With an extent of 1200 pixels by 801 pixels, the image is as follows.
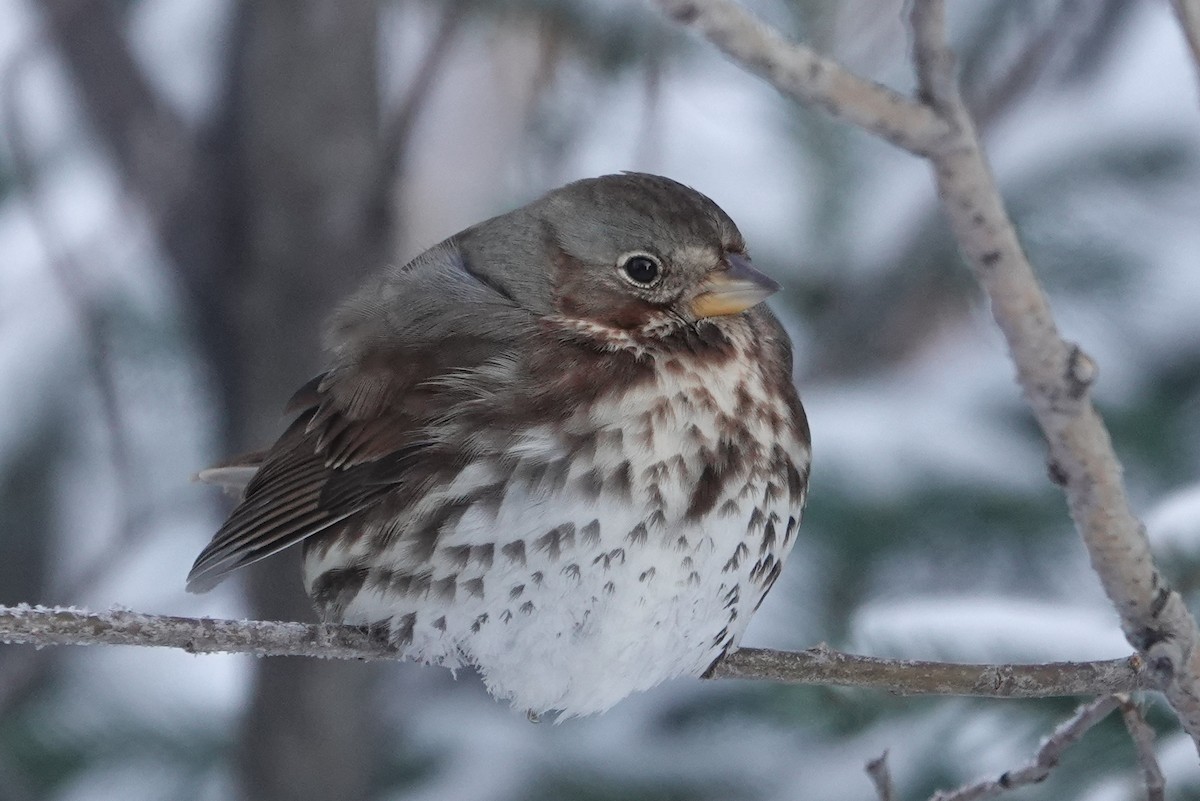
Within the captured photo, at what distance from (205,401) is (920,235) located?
1313 mm

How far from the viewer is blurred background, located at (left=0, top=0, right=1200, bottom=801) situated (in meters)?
2.22

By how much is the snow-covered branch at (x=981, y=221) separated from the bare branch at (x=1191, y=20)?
128mm

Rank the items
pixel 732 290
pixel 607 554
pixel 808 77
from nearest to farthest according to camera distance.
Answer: pixel 808 77, pixel 607 554, pixel 732 290

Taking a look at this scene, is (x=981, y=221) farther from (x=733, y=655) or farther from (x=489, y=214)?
(x=489, y=214)

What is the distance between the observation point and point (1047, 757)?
1306 mm

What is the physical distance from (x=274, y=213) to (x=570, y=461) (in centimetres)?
133

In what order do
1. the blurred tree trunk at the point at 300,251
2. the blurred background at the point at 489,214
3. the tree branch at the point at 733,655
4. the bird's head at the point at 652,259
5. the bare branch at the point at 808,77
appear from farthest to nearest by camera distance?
the blurred tree trunk at the point at 300,251
the blurred background at the point at 489,214
the bird's head at the point at 652,259
the tree branch at the point at 733,655
the bare branch at the point at 808,77

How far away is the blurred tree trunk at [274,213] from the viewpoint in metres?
2.56

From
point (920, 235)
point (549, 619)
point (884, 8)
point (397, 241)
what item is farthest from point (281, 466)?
point (884, 8)

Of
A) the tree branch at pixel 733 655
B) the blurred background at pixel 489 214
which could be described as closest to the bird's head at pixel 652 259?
the tree branch at pixel 733 655

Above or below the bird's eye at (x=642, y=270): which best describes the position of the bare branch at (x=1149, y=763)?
below

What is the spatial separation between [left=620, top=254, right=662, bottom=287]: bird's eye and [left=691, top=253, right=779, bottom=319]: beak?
5cm

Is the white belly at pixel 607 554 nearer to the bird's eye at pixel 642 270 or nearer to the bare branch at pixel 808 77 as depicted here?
the bird's eye at pixel 642 270

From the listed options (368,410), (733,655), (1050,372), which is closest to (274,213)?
(368,410)
